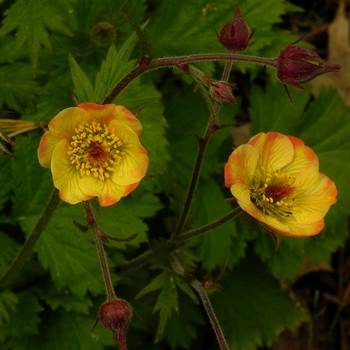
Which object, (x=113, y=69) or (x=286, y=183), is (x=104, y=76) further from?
(x=286, y=183)

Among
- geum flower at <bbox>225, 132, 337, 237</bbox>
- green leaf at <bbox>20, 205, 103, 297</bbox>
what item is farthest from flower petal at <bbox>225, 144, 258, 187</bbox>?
green leaf at <bbox>20, 205, 103, 297</bbox>

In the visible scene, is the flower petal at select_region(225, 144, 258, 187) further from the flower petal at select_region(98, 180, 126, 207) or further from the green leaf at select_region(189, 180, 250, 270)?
the green leaf at select_region(189, 180, 250, 270)

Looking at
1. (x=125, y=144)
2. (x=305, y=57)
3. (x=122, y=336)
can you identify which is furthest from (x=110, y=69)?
(x=122, y=336)

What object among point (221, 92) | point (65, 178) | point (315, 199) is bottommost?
point (315, 199)

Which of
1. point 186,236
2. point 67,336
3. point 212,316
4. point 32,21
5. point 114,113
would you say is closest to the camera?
point 114,113

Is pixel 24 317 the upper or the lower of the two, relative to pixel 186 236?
lower

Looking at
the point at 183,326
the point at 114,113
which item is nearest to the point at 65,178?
the point at 114,113

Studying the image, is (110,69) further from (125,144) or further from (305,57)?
(305,57)
